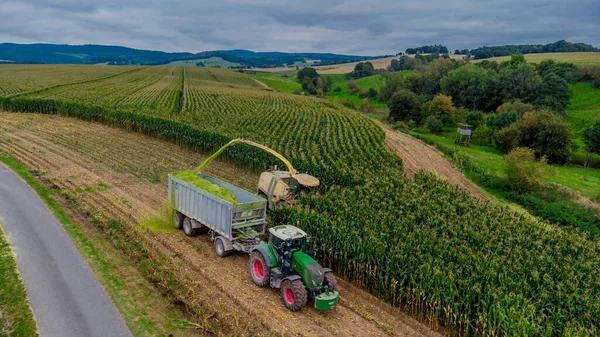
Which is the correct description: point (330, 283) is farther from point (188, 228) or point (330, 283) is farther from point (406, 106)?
point (406, 106)

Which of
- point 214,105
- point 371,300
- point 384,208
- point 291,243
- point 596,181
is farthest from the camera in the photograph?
point 214,105

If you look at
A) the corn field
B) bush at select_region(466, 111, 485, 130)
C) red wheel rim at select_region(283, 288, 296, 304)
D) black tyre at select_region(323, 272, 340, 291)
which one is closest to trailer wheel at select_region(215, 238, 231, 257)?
the corn field

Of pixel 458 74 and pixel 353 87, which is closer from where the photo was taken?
pixel 458 74

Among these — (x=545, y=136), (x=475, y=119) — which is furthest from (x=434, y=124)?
(x=545, y=136)

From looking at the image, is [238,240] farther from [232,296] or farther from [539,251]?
[539,251]

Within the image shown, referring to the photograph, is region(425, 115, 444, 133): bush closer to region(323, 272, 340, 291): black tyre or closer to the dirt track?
the dirt track

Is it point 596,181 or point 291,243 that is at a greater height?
point 291,243

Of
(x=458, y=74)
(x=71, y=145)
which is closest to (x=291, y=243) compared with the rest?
(x=71, y=145)
